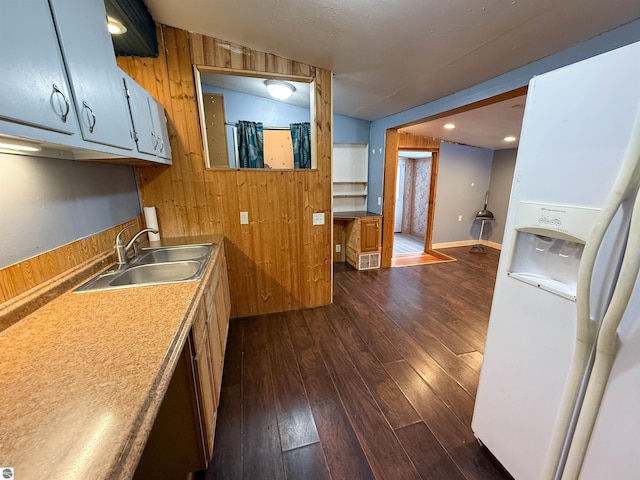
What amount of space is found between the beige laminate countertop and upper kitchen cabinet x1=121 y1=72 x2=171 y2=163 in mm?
987

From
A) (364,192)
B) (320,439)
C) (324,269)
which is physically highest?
(364,192)

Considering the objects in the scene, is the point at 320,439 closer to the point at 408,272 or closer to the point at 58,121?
the point at 58,121

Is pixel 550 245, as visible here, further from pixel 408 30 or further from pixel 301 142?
pixel 301 142

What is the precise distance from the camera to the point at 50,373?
0.74 m

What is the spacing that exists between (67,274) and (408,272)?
12.7 ft

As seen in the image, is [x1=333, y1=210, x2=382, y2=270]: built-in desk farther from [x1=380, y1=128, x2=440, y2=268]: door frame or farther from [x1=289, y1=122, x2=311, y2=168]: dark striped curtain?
[x1=289, y1=122, x2=311, y2=168]: dark striped curtain

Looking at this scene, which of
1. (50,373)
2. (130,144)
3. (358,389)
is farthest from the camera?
(358,389)

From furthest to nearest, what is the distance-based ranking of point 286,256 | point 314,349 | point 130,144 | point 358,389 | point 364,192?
1. point 364,192
2. point 286,256
3. point 314,349
4. point 358,389
5. point 130,144

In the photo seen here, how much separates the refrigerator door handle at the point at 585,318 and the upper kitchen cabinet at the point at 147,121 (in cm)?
209

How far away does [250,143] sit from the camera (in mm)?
3275

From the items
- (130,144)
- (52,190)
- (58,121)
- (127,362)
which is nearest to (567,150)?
(127,362)

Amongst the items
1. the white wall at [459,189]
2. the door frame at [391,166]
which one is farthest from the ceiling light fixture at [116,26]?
the white wall at [459,189]

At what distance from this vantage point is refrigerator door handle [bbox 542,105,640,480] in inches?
29.0

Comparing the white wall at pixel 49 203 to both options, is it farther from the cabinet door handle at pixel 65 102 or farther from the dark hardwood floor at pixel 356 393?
the dark hardwood floor at pixel 356 393
